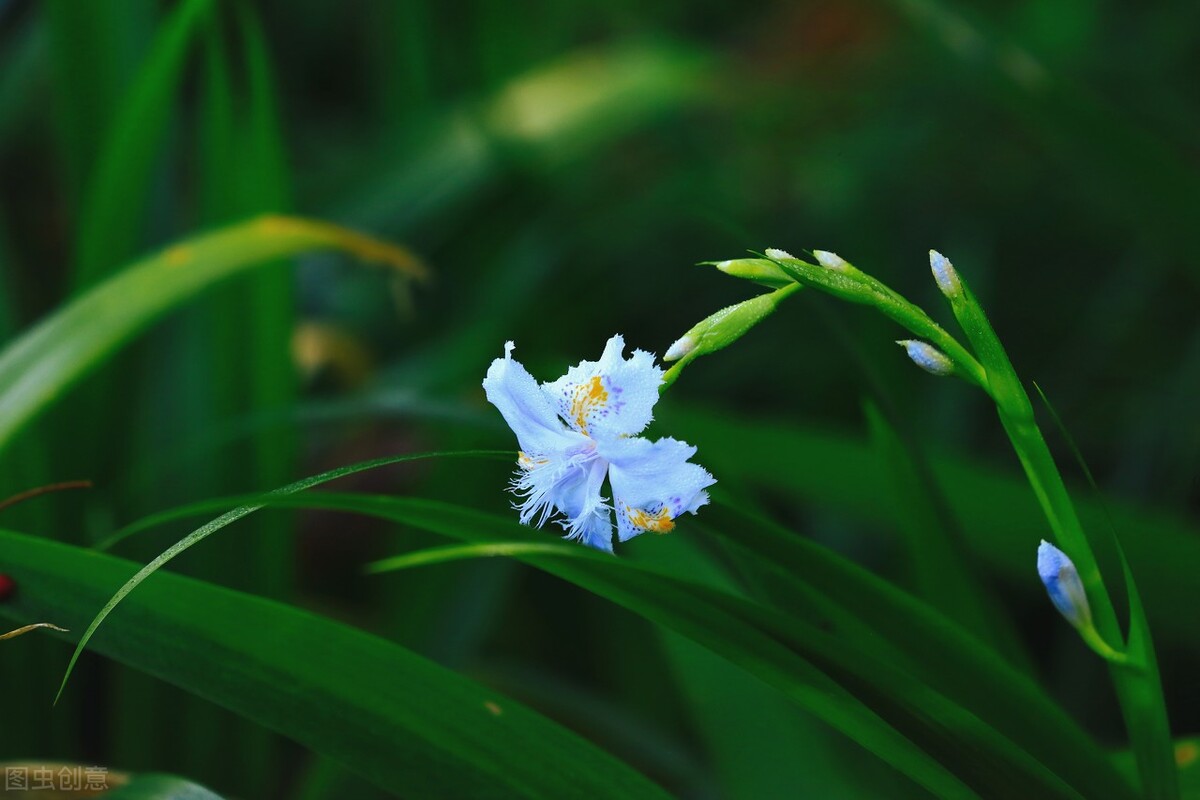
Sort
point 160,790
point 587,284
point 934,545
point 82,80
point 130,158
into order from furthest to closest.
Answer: point 587,284 < point 82,80 < point 130,158 < point 934,545 < point 160,790

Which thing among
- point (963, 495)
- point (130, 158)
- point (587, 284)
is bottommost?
point (963, 495)

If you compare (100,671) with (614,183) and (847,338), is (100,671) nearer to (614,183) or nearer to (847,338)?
(847,338)

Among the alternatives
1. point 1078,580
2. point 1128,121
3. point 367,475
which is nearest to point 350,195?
point 367,475

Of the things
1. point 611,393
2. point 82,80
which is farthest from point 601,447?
point 82,80

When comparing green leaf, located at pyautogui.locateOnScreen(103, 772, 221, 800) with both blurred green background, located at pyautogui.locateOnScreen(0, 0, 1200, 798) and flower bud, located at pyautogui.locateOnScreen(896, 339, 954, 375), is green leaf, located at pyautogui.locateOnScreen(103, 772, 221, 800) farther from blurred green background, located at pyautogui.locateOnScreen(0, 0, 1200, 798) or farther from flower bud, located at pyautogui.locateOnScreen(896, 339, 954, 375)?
flower bud, located at pyautogui.locateOnScreen(896, 339, 954, 375)

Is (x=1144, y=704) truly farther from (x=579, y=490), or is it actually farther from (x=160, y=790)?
(x=160, y=790)

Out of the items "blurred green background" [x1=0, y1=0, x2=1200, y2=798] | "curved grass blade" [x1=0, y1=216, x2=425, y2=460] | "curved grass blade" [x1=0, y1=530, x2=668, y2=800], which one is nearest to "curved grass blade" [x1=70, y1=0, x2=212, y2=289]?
"blurred green background" [x1=0, y1=0, x2=1200, y2=798]

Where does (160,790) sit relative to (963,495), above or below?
below
